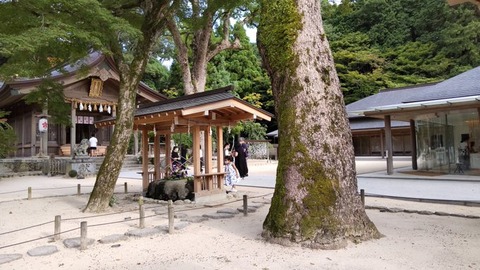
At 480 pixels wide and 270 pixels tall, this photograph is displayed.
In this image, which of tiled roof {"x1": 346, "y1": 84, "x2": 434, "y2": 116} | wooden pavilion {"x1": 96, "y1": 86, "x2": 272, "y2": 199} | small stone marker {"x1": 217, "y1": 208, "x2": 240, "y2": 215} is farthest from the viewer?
tiled roof {"x1": 346, "y1": 84, "x2": 434, "y2": 116}

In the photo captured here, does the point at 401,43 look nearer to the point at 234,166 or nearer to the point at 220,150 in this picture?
the point at 234,166

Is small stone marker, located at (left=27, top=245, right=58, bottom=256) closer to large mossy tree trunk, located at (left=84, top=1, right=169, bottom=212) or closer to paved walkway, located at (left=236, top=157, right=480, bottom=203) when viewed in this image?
large mossy tree trunk, located at (left=84, top=1, right=169, bottom=212)

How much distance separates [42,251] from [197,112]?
4.62 meters

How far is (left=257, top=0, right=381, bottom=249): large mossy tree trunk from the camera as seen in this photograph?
4.88m

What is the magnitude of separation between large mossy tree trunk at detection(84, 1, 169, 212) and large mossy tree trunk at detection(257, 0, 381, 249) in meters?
4.21

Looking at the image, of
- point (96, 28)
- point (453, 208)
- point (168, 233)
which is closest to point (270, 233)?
point (168, 233)

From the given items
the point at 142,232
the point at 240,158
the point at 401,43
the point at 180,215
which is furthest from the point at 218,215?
the point at 401,43

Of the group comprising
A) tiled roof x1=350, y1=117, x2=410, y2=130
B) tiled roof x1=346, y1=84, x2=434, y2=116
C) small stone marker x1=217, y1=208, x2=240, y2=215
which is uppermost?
tiled roof x1=346, y1=84, x2=434, y2=116

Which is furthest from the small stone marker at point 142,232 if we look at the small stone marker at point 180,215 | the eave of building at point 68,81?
the eave of building at point 68,81

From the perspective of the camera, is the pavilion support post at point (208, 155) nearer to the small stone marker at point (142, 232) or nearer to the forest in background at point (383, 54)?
the small stone marker at point (142, 232)

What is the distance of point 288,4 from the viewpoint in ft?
18.0

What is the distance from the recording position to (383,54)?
112 ft

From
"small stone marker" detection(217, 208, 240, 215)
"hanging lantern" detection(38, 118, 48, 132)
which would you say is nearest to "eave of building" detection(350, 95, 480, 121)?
"small stone marker" detection(217, 208, 240, 215)

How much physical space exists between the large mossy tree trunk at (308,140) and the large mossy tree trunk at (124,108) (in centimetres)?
421
